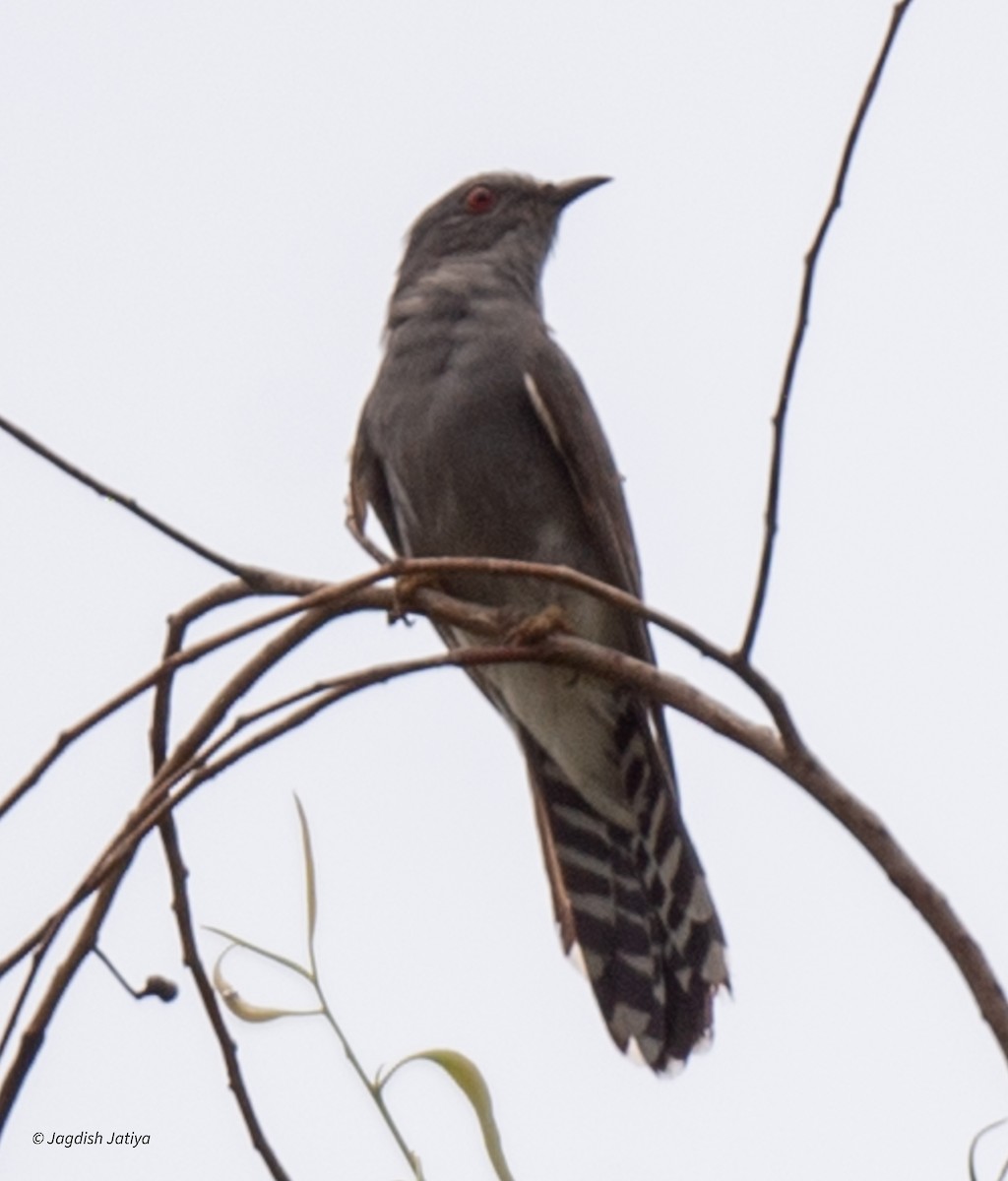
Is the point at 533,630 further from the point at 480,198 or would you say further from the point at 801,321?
the point at 480,198

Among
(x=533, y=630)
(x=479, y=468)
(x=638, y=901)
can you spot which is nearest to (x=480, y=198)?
(x=479, y=468)

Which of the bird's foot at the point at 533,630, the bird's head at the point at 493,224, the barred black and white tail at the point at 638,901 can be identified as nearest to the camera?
the bird's foot at the point at 533,630

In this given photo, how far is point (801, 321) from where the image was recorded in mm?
2572

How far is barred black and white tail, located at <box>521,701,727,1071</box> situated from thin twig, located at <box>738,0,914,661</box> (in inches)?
87.3

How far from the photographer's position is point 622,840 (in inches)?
210

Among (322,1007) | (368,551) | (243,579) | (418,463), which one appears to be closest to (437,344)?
(418,463)

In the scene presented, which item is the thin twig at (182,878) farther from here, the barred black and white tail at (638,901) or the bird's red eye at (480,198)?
the bird's red eye at (480,198)

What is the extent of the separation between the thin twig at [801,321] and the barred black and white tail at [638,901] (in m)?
2.22

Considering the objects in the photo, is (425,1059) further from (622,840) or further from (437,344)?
(437,344)

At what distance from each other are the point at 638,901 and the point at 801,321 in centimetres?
279

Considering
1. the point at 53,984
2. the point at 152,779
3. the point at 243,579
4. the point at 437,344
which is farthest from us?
the point at 437,344

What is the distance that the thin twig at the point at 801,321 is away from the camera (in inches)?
99.5

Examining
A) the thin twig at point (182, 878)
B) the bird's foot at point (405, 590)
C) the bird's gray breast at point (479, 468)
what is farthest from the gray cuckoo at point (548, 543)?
the thin twig at point (182, 878)

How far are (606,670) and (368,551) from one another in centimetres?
92
